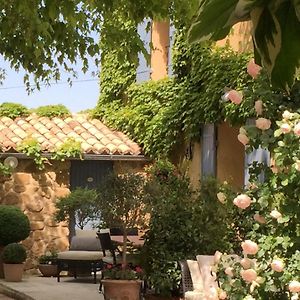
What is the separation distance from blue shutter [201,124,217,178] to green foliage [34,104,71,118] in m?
4.31

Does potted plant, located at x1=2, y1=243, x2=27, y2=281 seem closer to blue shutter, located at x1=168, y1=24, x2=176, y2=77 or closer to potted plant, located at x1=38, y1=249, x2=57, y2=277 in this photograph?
potted plant, located at x1=38, y1=249, x2=57, y2=277

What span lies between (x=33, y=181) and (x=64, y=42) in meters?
6.05

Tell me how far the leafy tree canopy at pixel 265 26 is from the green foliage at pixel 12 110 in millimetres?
13926

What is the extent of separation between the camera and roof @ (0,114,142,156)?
43.5ft

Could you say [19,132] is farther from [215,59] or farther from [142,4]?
[142,4]

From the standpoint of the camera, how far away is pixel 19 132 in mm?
13508

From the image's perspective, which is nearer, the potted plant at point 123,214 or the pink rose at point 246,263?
the pink rose at point 246,263

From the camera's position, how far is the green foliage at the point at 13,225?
477 inches

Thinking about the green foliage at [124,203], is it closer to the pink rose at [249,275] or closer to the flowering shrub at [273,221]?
the flowering shrub at [273,221]

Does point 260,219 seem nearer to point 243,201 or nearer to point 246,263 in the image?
point 243,201

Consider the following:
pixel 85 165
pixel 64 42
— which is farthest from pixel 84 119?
pixel 64 42

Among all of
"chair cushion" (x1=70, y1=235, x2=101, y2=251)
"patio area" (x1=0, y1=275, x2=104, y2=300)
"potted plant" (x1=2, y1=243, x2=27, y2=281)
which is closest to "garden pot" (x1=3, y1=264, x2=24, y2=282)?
"potted plant" (x1=2, y1=243, x2=27, y2=281)

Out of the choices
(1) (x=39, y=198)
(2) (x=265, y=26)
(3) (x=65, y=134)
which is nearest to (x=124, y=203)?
(1) (x=39, y=198)

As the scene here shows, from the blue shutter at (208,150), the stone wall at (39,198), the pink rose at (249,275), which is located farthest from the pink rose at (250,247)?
the stone wall at (39,198)
